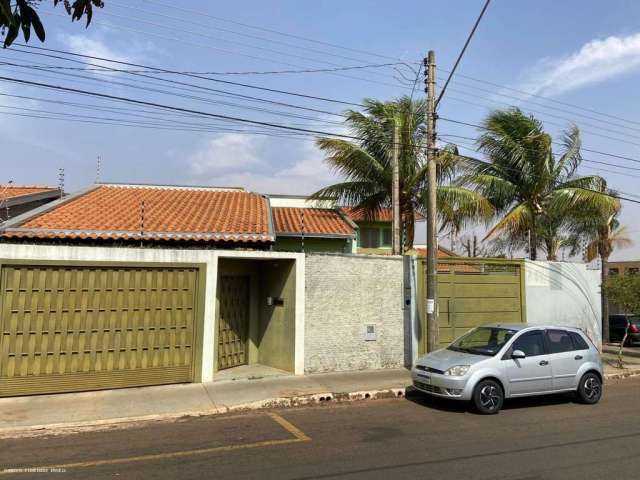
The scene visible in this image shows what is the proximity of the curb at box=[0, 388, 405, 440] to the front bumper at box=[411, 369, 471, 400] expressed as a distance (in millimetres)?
1244

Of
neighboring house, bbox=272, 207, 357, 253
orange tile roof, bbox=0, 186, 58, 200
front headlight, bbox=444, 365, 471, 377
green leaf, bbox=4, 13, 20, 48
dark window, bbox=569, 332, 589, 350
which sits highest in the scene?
orange tile roof, bbox=0, 186, 58, 200

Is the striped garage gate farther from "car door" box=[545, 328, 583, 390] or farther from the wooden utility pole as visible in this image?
"car door" box=[545, 328, 583, 390]

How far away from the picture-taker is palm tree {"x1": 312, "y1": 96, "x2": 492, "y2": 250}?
16.0 meters

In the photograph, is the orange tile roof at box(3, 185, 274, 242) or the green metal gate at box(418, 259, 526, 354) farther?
the green metal gate at box(418, 259, 526, 354)

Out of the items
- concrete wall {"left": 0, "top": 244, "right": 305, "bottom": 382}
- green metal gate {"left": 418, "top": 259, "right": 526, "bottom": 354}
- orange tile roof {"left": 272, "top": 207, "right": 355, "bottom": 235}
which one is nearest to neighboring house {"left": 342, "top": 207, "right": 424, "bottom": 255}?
orange tile roof {"left": 272, "top": 207, "right": 355, "bottom": 235}

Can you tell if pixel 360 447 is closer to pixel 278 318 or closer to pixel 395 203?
pixel 278 318

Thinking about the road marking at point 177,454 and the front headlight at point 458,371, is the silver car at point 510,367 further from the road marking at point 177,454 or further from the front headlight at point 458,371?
the road marking at point 177,454

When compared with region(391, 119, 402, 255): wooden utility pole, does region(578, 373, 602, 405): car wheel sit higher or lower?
lower

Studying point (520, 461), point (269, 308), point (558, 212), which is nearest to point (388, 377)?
point (269, 308)

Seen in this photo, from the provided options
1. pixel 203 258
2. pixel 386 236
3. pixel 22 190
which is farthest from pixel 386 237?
pixel 22 190

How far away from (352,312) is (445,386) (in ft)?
12.8

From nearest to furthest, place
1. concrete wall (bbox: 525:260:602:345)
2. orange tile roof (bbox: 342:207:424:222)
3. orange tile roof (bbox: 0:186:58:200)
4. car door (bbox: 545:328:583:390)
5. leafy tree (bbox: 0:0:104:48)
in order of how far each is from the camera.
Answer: leafy tree (bbox: 0:0:104:48) < car door (bbox: 545:328:583:390) < concrete wall (bbox: 525:260:602:345) < orange tile roof (bbox: 0:186:58:200) < orange tile roof (bbox: 342:207:424:222)

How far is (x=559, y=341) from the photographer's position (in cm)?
912

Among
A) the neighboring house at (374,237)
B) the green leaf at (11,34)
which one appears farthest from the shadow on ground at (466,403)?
the neighboring house at (374,237)
